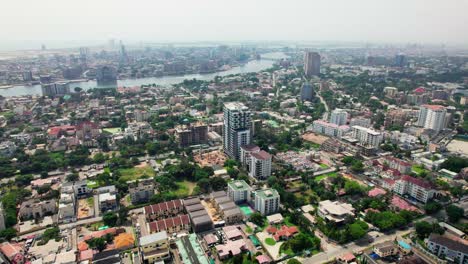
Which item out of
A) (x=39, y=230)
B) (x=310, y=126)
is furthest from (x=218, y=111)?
(x=39, y=230)

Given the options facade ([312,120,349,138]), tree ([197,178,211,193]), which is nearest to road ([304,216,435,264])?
tree ([197,178,211,193])

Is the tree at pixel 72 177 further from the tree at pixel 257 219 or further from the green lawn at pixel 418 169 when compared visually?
the green lawn at pixel 418 169

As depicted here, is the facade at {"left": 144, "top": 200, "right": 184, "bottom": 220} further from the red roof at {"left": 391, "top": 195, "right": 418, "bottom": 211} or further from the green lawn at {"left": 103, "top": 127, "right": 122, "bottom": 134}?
the green lawn at {"left": 103, "top": 127, "right": 122, "bottom": 134}

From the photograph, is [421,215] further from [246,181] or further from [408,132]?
[408,132]

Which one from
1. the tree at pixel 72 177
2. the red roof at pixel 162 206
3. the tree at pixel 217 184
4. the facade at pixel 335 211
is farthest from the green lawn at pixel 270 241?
the tree at pixel 72 177

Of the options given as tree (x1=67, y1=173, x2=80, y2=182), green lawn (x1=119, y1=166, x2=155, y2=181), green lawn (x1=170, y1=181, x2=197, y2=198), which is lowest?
green lawn (x1=170, y1=181, x2=197, y2=198)

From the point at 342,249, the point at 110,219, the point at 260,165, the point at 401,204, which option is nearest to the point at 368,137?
the point at 401,204
